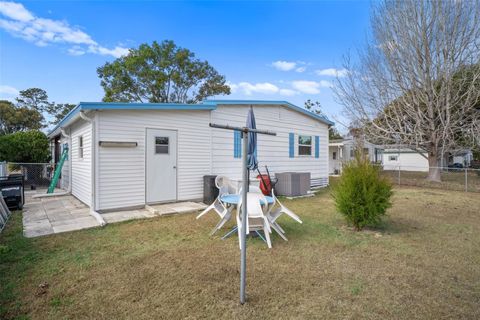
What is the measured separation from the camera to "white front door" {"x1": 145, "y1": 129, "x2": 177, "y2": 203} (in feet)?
22.9

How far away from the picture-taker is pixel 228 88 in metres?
25.4

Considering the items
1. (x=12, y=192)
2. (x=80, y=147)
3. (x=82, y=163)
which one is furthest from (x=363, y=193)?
(x=12, y=192)

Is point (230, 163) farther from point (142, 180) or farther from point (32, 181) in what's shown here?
point (32, 181)

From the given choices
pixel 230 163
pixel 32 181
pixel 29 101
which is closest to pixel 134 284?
pixel 230 163

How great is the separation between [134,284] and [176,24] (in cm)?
1252

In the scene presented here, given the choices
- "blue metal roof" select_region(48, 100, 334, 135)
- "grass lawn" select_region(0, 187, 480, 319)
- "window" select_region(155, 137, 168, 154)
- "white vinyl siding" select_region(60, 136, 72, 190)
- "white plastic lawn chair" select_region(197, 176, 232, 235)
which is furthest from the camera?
"white vinyl siding" select_region(60, 136, 72, 190)

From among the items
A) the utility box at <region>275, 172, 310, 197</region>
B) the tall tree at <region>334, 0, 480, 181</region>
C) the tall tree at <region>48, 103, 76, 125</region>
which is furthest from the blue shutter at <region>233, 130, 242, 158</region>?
the tall tree at <region>48, 103, 76, 125</region>

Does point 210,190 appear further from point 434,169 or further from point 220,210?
point 434,169

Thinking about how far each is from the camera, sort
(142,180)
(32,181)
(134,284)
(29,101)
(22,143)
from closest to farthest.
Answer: (134,284) < (142,180) < (32,181) < (22,143) < (29,101)

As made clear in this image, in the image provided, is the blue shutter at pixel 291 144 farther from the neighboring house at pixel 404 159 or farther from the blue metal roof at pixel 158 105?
the neighboring house at pixel 404 159

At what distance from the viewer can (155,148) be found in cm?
708

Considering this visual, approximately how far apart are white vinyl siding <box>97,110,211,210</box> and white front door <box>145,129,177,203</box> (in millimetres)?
122

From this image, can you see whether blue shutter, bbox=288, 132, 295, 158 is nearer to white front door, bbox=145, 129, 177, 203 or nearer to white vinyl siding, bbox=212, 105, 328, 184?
white vinyl siding, bbox=212, 105, 328, 184

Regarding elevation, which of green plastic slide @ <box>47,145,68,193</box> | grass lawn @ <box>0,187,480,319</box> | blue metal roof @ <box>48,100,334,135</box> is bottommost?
grass lawn @ <box>0,187,480,319</box>
